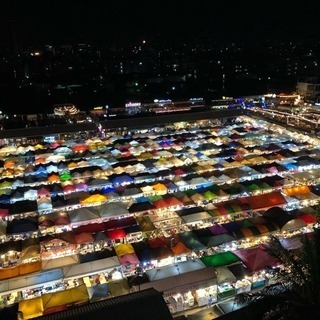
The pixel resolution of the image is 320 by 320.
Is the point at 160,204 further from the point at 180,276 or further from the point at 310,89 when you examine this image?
the point at 310,89

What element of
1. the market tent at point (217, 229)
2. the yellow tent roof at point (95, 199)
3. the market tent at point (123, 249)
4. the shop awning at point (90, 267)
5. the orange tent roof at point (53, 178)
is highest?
the orange tent roof at point (53, 178)

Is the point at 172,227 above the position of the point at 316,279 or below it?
below

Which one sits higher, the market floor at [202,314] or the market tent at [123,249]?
the market tent at [123,249]

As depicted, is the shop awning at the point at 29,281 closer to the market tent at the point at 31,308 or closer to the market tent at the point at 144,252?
the market tent at the point at 31,308

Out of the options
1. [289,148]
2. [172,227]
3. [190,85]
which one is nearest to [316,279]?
[172,227]

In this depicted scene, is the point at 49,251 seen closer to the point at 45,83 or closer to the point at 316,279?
the point at 316,279

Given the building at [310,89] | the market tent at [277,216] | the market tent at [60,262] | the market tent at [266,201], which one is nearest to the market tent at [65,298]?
the market tent at [60,262]

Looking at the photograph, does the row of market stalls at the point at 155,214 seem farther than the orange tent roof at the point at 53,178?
No

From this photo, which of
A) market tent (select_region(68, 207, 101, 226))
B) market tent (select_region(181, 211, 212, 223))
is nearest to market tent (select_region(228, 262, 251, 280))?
market tent (select_region(181, 211, 212, 223))
